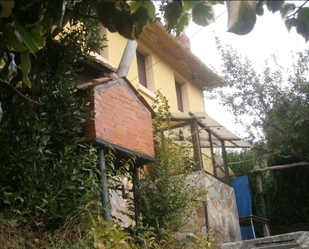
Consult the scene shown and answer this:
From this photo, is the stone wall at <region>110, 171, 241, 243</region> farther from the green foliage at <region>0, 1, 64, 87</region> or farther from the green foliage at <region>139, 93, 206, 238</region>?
the green foliage at <region>0, 1, 64, 87</region>

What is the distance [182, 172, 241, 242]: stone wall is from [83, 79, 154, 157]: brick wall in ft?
10.4

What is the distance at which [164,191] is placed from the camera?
6.48 m

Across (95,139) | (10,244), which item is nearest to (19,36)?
(10,244)

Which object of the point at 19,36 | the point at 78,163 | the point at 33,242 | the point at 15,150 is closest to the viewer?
the point at 19,36

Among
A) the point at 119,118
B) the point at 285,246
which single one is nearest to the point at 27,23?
the point at 119,118

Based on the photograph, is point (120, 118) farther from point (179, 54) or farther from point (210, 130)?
point (179, 54)

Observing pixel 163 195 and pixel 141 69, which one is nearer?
pixel 163 195

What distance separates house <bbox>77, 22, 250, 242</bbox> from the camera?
18.1 ft

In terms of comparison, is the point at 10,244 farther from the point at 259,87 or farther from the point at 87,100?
the point at 259,87

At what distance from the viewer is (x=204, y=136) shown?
11.3 meters

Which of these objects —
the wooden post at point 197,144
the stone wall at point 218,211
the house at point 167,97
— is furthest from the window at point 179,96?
the stone wall at point 218,211

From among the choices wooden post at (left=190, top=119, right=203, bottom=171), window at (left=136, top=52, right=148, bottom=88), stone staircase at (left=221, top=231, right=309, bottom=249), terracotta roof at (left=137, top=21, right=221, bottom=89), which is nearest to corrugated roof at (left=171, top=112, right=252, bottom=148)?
wooden post at (left=190, top=119, right=203, bottom=171)

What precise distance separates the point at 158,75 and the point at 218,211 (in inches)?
159

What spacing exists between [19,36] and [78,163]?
2875mm
